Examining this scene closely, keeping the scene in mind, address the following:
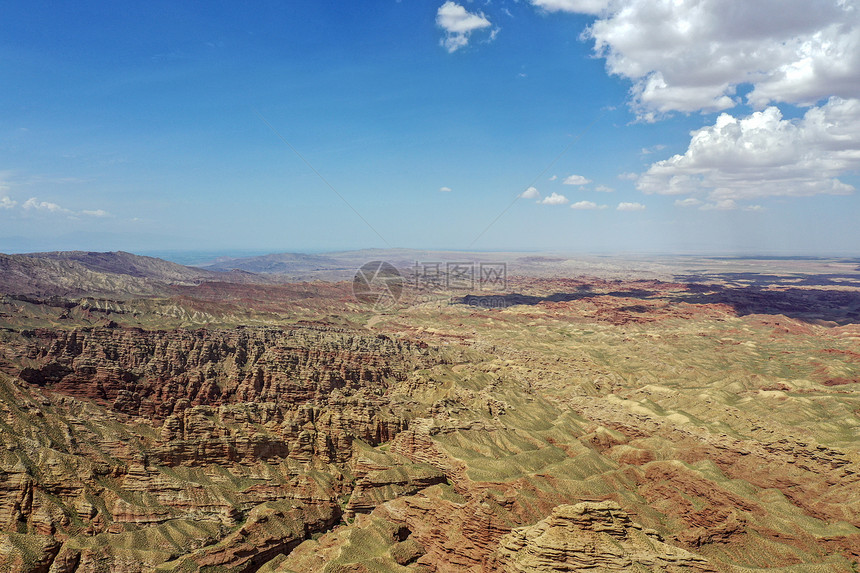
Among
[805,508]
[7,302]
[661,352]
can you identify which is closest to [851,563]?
[805,508]

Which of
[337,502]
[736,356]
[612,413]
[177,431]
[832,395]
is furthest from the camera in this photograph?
[736,356]

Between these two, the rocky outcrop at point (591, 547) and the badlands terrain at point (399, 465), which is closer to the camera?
the rocky outcrop at point (591, 547)

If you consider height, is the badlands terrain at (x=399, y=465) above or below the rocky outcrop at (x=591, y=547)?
below

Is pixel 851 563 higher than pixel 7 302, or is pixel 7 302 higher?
pixel 7 302

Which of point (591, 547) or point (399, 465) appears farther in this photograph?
point (399, 465)

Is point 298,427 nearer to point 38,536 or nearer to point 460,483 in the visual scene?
point 460,483

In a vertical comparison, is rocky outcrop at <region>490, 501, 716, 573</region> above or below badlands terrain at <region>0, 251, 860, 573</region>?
above

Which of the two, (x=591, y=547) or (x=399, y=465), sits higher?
(x=591, y=547)

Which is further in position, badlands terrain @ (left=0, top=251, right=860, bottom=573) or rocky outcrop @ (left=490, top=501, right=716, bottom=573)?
badlands terrain @ (left=0, top=251, right=860, bottom=573)
